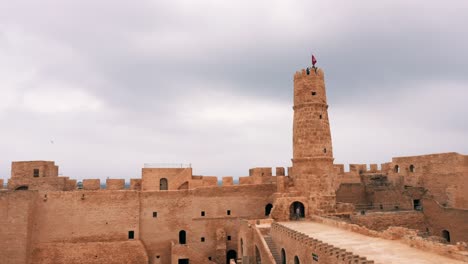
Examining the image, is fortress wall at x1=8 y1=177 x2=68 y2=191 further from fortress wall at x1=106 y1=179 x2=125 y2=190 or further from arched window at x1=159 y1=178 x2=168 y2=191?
arched window at x1=159 y1=178 x2=168 y2=191

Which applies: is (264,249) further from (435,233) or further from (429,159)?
(429,159)

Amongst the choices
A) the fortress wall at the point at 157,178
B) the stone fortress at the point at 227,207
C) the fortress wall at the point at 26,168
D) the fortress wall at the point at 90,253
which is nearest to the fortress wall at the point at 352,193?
the stone fortress at the point at 227,207

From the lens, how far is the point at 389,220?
24438 mm

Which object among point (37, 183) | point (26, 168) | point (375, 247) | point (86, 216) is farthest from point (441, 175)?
point (26, 168)

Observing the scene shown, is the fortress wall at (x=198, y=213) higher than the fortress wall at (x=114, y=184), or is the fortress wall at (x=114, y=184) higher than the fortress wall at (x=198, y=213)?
the fortress wall at (x=114, y=184)

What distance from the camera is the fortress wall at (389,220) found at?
2414cm

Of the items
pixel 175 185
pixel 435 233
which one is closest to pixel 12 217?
pixel 175 185

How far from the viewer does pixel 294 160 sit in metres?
27.2

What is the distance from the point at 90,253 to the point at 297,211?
47.4 ft

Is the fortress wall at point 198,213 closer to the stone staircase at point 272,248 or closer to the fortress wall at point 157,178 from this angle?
the fortress wall at point 157,178

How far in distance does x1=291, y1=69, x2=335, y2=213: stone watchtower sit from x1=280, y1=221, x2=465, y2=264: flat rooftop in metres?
5.63

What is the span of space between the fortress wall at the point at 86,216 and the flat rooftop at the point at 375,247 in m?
13.2

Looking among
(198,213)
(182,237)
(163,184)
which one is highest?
(163,184)

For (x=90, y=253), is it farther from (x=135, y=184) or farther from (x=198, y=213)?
(x=198, y=213)
